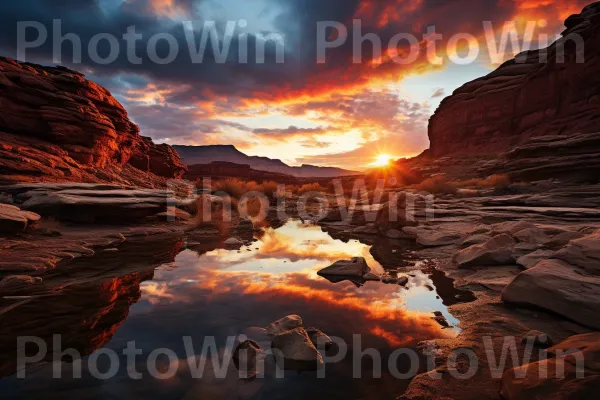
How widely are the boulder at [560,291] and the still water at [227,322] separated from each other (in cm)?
109

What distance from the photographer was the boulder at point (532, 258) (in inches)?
220

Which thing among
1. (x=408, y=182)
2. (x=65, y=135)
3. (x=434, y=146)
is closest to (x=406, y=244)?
(x=65, y=135)

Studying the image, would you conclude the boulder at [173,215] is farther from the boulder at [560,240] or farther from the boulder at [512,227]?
the boulder at [560,240]

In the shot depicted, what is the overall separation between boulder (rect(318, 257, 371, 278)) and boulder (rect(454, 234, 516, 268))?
232cm

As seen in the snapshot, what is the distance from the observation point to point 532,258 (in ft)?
18.8

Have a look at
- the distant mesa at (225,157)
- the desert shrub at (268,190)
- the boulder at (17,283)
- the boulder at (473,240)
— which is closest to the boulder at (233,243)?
the boulder at (17,283)

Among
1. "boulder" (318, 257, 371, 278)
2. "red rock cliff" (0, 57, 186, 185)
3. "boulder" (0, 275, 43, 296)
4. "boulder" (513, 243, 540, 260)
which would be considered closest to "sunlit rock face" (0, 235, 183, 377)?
"boulder" (0, 275, 43, 296)

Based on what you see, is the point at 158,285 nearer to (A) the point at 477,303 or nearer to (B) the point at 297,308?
(B) the point at 297,308

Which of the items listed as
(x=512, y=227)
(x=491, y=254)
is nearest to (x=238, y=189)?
(x=512, y=227)

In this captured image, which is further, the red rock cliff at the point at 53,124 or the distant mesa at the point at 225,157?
the distant mesa at the point at 225,157

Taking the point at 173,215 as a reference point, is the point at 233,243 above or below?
below

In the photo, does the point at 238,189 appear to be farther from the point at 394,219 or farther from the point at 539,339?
the point at 539,339
